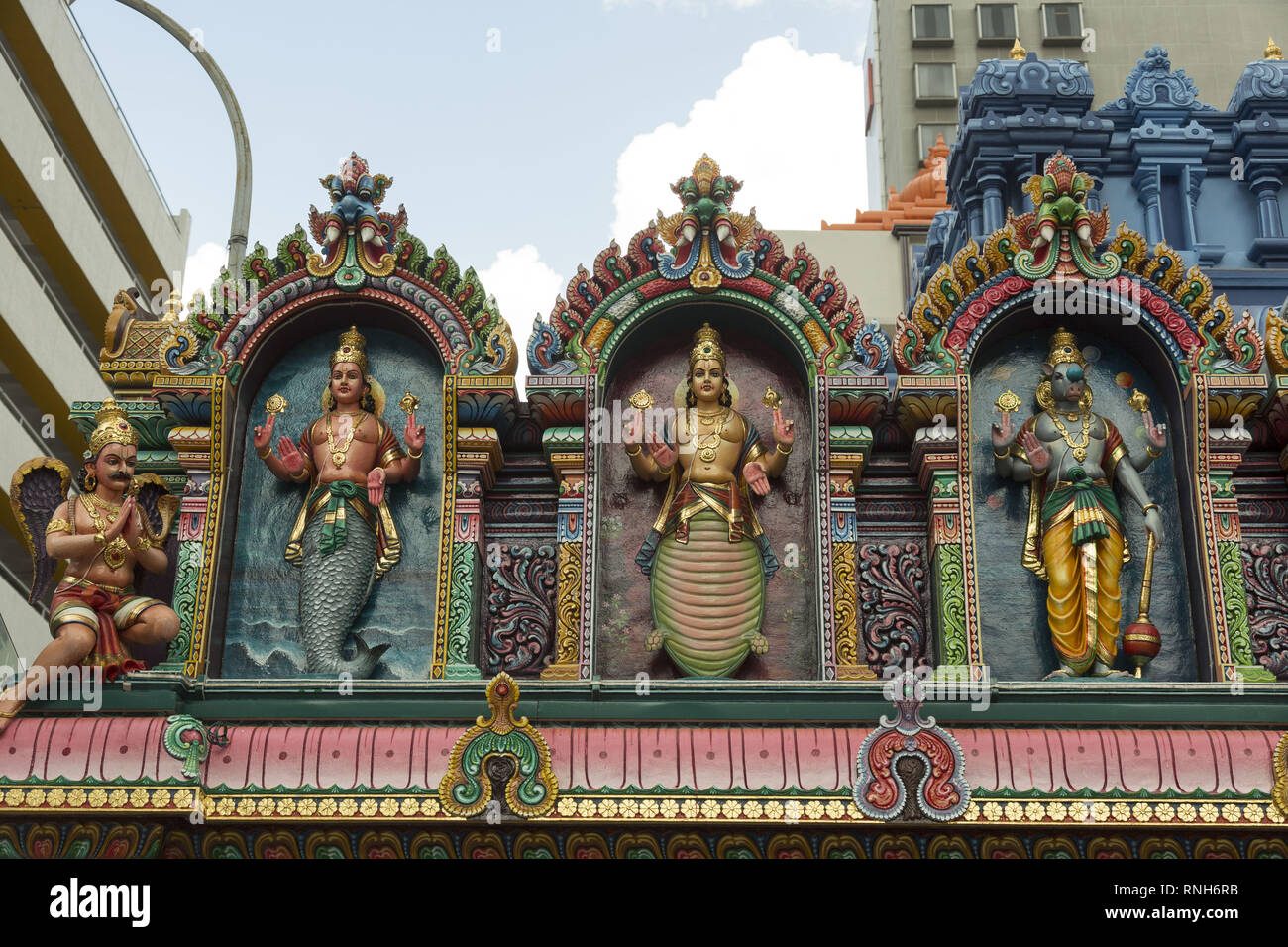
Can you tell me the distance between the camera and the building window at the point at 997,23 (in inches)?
1540

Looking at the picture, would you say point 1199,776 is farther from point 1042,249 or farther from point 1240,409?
point 1042,249

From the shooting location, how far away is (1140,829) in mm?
12000

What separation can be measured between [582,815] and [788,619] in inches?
116

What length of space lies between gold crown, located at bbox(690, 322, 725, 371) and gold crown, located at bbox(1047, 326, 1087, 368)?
2851 millimetres

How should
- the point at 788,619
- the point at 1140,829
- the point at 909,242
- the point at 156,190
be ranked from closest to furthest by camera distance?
1. the point at 1140,829
2. the point at 788,619
3. the point at 909,242
4. the point at 156,190

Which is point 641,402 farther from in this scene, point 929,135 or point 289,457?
point 929,135

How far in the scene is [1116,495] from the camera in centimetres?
1436

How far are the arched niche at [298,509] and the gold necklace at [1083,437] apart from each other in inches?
206

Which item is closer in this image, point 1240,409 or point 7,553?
point 1240,409

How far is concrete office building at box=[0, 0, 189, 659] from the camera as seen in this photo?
1038 inches

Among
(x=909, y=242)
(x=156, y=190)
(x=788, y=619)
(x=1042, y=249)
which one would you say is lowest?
(x=788, y=619)

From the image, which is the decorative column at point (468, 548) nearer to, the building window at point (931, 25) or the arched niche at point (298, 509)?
the arched niche at point (298, 509)

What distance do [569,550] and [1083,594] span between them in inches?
164

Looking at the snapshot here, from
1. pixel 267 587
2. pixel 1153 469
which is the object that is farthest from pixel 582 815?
pixel 1153 469
